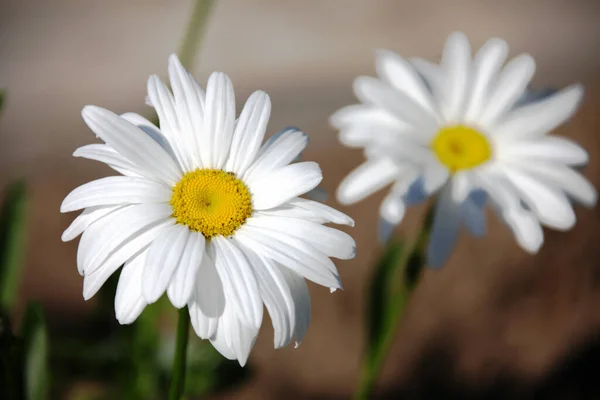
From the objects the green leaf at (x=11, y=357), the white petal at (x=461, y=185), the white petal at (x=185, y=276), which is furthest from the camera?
the white petal at (x=461, y=185)

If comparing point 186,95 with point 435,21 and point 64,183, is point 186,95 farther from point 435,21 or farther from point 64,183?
A: point 435,21

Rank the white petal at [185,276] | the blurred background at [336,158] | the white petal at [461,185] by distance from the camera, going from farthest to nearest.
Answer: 1. the blurred background at [336,158]
2. the white petal at [461,185]
3. the white petal at [185,276]

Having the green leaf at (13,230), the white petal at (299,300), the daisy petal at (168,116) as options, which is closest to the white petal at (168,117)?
the daisy petal at (168,116)

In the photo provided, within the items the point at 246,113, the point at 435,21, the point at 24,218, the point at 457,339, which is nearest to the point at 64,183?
the point at 24,218

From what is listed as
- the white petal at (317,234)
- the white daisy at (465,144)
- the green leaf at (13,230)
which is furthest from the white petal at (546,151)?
the green leaf at (13,230)

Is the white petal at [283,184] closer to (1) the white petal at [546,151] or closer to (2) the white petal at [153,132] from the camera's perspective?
(2) the white petal at [153,132]

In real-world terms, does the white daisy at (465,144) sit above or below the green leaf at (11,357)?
above

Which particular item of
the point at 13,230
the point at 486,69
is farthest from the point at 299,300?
the point at 13,230

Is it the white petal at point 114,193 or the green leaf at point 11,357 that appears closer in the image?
the white petal at point 114,193

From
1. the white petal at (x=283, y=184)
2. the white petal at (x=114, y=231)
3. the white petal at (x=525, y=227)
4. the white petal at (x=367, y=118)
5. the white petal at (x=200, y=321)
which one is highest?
the white petal at (x=367, y=118)
